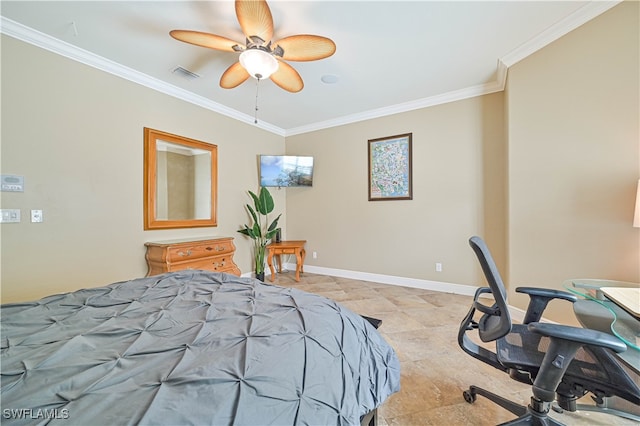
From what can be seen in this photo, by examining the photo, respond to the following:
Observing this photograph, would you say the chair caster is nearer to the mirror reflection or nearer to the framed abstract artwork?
the framed abstract artwork

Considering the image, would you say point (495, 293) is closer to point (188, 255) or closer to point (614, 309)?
point (614, 309)

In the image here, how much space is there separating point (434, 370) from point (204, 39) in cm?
308

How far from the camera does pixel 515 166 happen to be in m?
2.57

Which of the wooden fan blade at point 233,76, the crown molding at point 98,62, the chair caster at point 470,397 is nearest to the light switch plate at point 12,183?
the crown molding at point 98,62

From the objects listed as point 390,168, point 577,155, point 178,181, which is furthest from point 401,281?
point 178,181

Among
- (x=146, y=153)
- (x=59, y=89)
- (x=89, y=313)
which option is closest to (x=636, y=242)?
(x=89, y=313)

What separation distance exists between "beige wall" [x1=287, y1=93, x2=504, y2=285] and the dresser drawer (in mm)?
1735

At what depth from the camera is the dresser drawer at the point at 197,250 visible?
2.82m

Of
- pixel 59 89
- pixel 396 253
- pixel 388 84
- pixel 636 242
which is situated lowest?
pixel 396 253

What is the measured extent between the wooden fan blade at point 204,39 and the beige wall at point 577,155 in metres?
2.86

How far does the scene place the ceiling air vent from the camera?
9.19 feet

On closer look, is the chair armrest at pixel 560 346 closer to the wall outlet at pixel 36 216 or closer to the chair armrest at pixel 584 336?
the chair armrest at pixel 584 336

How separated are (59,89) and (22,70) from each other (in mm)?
238

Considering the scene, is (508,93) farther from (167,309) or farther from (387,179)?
(167,309)
